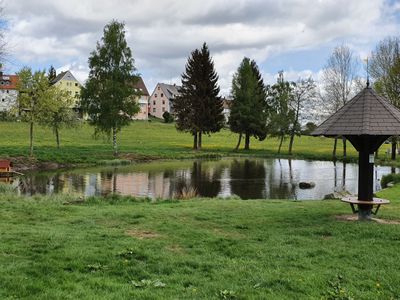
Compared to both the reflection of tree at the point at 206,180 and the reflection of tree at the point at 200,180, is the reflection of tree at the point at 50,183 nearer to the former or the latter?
the reflection of tree at the point at 200,180

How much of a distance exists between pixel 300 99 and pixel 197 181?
34561 mm

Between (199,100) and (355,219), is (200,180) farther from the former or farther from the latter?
(199,100)

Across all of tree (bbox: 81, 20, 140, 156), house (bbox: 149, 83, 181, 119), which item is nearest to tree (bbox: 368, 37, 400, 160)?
tree (bbox: 81, 20, 140, 156)

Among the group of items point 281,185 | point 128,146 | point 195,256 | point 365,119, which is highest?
point 365,119

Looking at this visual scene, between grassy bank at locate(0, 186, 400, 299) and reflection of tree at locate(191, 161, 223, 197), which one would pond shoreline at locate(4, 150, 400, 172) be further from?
grassy bank at locate(0, 186, 400, 299)

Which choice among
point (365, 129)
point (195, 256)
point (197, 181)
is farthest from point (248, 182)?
point (195, 256)

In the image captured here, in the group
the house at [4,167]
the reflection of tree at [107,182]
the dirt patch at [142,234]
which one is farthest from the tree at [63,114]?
the dirt patch at [142,234]

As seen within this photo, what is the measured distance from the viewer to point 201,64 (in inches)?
2527

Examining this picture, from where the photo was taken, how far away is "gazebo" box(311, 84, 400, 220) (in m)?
12.9

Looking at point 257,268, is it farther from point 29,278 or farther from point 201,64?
point 201,64

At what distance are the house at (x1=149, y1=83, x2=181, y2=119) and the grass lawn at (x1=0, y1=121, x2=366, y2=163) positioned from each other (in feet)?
143

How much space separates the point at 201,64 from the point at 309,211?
5111cm

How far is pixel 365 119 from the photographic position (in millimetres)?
13164

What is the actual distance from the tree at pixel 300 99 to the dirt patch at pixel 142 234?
171 feet
